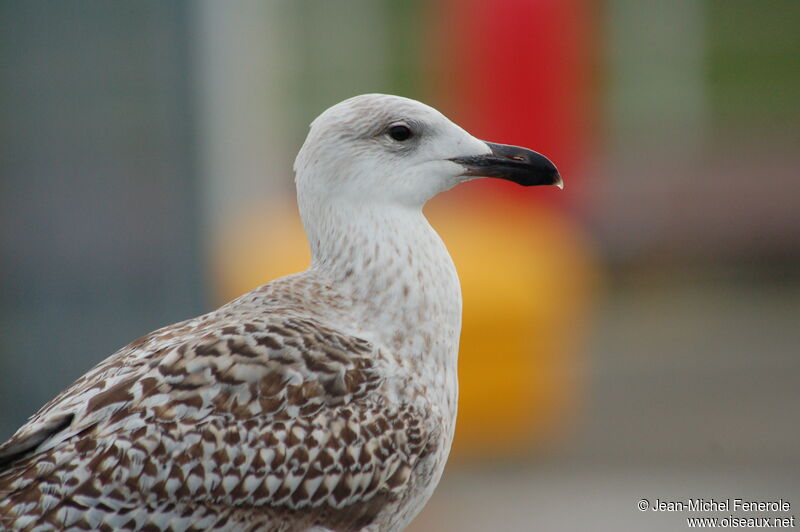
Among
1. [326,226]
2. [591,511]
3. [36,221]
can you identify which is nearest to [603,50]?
[591,511]

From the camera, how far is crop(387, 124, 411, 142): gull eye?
354 cm

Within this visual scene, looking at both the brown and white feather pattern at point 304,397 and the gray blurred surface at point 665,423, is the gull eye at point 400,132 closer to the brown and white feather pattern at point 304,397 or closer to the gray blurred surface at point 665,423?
the brown and white feather pattern at point 304,397

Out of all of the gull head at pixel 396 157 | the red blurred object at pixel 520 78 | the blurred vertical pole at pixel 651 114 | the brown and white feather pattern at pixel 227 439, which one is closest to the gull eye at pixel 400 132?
the gull head at pixel 396 157

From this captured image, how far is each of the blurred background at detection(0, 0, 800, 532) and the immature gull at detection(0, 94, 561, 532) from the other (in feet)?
9.13

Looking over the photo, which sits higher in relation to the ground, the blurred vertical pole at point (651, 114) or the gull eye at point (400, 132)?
the gull eye at point (400, 132)

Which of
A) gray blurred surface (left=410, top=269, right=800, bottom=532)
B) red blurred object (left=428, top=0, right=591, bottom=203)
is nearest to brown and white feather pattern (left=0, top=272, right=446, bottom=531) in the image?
gray blurred surface (left=410, top=269, right=800, bottom=532)

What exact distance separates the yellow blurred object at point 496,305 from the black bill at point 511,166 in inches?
162

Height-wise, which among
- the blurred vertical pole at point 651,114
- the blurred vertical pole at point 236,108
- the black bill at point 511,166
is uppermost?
the black bill at point 511,166

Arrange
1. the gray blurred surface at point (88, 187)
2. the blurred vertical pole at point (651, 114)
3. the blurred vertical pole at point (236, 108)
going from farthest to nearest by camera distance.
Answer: the blurred vertical pole at point (651, 114) → the blurred vertical pole at point (236, 108) → the gray blurred surface at point (88, 187)

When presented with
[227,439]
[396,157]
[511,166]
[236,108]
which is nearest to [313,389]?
[227,439]

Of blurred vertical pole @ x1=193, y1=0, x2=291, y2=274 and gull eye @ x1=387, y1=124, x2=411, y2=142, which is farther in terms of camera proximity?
blurred vertical pole @ x1=193, y1=0, x2=291, y2=274

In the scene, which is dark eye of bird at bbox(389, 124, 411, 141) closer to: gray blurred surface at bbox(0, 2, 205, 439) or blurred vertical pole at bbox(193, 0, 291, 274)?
gray blurred surface at bbox(0, 2, 205, 439)

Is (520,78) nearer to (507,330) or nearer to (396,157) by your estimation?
(507,330)

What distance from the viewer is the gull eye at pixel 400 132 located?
3545mm
